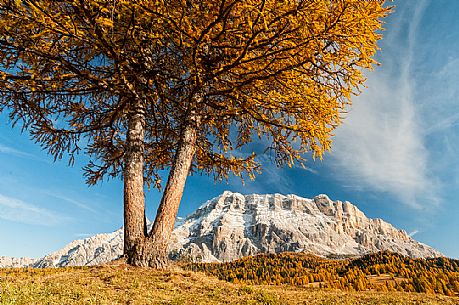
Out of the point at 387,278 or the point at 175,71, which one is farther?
the point at 387,278

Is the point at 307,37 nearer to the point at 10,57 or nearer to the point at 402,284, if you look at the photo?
the point at 10,57

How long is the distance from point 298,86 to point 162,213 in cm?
410

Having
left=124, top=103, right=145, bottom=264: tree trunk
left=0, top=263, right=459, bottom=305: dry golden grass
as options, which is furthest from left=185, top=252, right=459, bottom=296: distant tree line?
left=124, top=103, right=145, bottom=264: tree trunk

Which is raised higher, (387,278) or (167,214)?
(167,214)

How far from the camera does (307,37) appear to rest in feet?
13.9

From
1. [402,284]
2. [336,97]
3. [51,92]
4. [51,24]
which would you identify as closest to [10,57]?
[51,92]

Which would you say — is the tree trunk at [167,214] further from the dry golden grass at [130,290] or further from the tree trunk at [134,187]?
the dry golden grass at [130,290]

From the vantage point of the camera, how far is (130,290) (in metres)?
4.07

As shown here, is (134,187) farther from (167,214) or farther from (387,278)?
(387,278)

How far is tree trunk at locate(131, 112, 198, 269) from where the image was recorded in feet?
18.8

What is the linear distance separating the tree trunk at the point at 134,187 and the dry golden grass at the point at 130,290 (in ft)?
1.92

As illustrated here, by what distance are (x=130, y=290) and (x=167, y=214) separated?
2098 millimetres

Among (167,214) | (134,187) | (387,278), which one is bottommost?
(387,278)

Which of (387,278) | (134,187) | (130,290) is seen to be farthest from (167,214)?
(387,278)
